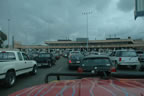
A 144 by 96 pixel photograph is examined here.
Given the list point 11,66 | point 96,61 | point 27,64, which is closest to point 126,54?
point 96,61

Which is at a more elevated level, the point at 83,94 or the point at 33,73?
the point at 83,94

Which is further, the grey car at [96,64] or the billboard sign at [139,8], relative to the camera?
the billboard sign at [139,8]

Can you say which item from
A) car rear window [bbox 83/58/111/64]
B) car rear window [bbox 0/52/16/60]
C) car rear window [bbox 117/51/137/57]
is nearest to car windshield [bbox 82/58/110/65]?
car rear window [bbox 83/58/111/64]

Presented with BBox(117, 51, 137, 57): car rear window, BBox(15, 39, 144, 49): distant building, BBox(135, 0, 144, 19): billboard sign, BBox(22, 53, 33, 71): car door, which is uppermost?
BBox(135, 0, 144, 19): billboard sign

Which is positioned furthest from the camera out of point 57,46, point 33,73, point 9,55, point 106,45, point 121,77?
point 57,46

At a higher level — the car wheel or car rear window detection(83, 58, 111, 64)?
car rear window detection(83, 58, 111, 64)

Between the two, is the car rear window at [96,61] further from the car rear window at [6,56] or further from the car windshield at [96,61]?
the car rear window at [6,56]

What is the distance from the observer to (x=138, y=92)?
172cm

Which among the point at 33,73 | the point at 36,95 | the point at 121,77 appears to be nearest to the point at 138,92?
the point at 121,77

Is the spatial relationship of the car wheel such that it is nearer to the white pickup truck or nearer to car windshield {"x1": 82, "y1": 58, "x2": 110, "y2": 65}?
the white pickup truck

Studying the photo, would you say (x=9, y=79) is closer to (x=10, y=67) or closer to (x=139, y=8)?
(x=10, y=67)

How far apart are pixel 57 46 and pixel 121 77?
7549 cm

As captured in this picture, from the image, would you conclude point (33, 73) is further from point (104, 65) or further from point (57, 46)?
point (57, 46)

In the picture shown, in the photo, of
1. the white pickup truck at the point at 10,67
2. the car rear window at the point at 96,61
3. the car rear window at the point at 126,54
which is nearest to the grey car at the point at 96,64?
the car rear window at the point at 96,61
